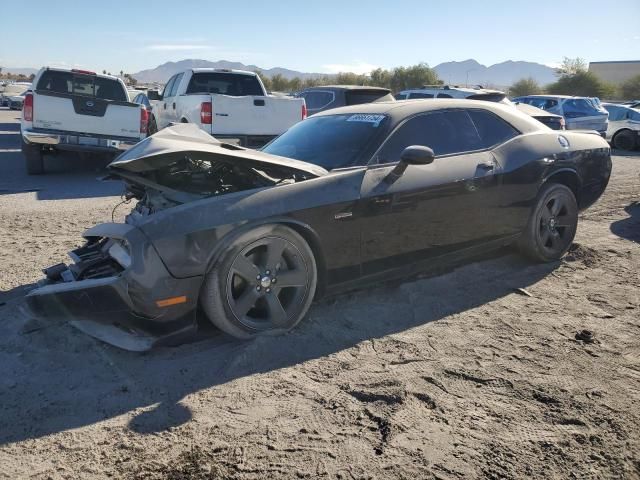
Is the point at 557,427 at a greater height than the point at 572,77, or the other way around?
the point at 572,77

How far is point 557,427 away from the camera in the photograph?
2.66 m

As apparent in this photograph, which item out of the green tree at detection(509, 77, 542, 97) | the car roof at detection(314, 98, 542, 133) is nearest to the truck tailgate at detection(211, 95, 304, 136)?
the car roof at detection(314, 98, 542, 133)

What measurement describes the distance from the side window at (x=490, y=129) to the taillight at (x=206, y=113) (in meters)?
5.91

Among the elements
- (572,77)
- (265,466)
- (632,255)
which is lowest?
(265,466)

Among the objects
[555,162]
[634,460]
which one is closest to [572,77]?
[555,162]

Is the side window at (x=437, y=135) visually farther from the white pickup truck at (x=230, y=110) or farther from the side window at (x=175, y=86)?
the side window at (x=175, y=86)

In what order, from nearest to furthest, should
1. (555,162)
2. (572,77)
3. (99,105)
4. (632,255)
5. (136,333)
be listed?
(136,333), (555,162), (632,255), (99,105), (572,77)

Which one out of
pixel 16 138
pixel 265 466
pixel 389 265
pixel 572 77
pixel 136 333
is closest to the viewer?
pixel 265 466

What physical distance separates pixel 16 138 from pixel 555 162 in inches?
657

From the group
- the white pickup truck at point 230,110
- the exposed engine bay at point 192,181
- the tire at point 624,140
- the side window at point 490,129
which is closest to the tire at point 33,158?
the white pickup truck at point 230,110

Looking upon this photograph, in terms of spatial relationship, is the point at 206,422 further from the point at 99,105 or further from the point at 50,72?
the point at 50,72

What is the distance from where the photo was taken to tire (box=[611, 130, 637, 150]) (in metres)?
17.6

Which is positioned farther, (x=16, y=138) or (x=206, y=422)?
(x=16, y=138)

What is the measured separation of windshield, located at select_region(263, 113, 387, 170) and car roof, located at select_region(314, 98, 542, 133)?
101 mm
